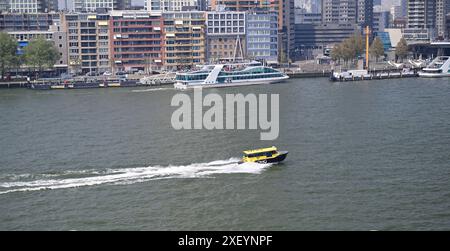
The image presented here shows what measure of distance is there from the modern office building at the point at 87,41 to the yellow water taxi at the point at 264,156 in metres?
29.3

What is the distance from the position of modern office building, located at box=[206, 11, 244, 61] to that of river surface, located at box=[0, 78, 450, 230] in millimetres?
22011

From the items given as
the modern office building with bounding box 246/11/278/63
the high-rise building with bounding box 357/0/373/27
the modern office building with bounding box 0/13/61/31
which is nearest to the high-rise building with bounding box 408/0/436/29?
the high-rise building with bounding box 357/0/373/27

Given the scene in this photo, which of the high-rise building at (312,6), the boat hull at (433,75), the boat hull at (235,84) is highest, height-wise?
the high-rise building at (312,6)

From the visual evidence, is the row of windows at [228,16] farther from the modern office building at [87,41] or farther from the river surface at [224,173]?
the river surface at [224,173]

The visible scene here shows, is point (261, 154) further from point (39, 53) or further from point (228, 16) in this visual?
point (228, 16)

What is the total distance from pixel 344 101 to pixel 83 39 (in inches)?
852

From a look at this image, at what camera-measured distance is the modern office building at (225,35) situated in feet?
146

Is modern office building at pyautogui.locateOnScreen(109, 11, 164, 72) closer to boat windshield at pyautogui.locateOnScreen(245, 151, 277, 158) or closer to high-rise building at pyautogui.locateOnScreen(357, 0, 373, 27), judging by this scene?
boat windshield at pyautogui.locateOnScreen(245, 151, 277, 158)

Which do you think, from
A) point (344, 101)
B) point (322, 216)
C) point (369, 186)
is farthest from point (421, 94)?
point (322, 216)

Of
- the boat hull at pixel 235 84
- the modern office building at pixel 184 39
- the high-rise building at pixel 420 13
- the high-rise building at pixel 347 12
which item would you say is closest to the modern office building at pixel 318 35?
the high-rise building at pixel 347 12

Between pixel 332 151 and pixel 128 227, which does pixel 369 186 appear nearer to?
pixel 332 151

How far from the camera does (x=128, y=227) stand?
9.71 m

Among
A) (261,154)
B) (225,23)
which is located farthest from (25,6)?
(261,154)

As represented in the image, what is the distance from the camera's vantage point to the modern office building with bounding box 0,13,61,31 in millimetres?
46094
